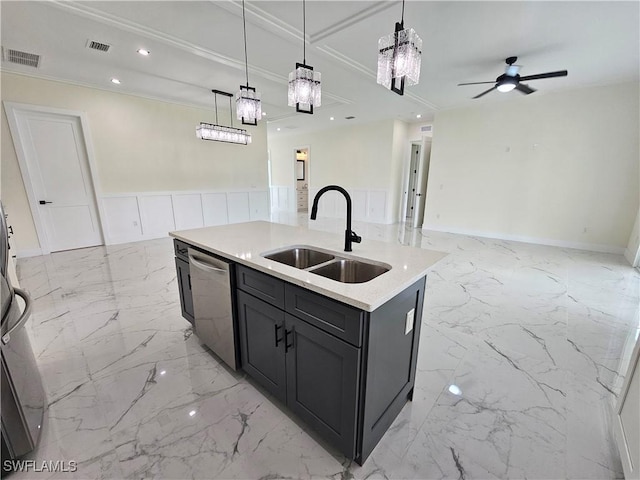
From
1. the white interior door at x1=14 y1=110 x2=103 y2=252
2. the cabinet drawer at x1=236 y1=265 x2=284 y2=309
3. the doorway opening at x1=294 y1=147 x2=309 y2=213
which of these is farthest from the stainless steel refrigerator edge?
the doorway opening at x1=294 y1=147 x2=309 y2=213

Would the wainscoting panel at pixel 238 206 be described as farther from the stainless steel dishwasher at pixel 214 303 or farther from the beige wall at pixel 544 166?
the stainless steel dishwasher at pixel 214 303

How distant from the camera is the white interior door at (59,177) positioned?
4.07 metres

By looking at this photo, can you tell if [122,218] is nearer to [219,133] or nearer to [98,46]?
[219,133]

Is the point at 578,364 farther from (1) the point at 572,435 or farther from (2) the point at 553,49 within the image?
(2) the point at 553,49

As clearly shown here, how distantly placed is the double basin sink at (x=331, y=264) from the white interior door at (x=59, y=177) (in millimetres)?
4929

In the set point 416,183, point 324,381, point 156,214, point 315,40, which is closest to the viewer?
point 324,381

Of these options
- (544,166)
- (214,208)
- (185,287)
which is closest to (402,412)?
(185,287)

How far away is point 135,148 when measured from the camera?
16.4ft

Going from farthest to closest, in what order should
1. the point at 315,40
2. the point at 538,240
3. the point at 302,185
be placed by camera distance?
the point at 302,185 → the point at 538,240 → the point at 315,40

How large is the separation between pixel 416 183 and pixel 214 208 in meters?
5.52

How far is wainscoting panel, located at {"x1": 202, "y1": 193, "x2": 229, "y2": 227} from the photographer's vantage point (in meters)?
6.15

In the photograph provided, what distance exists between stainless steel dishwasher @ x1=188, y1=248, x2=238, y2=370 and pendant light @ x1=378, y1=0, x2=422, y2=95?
1.45 metres

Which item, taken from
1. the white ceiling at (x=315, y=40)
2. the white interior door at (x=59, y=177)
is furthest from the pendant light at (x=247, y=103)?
the white interior door at (x=59, y=177)

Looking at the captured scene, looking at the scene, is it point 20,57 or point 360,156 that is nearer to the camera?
point 20,57
